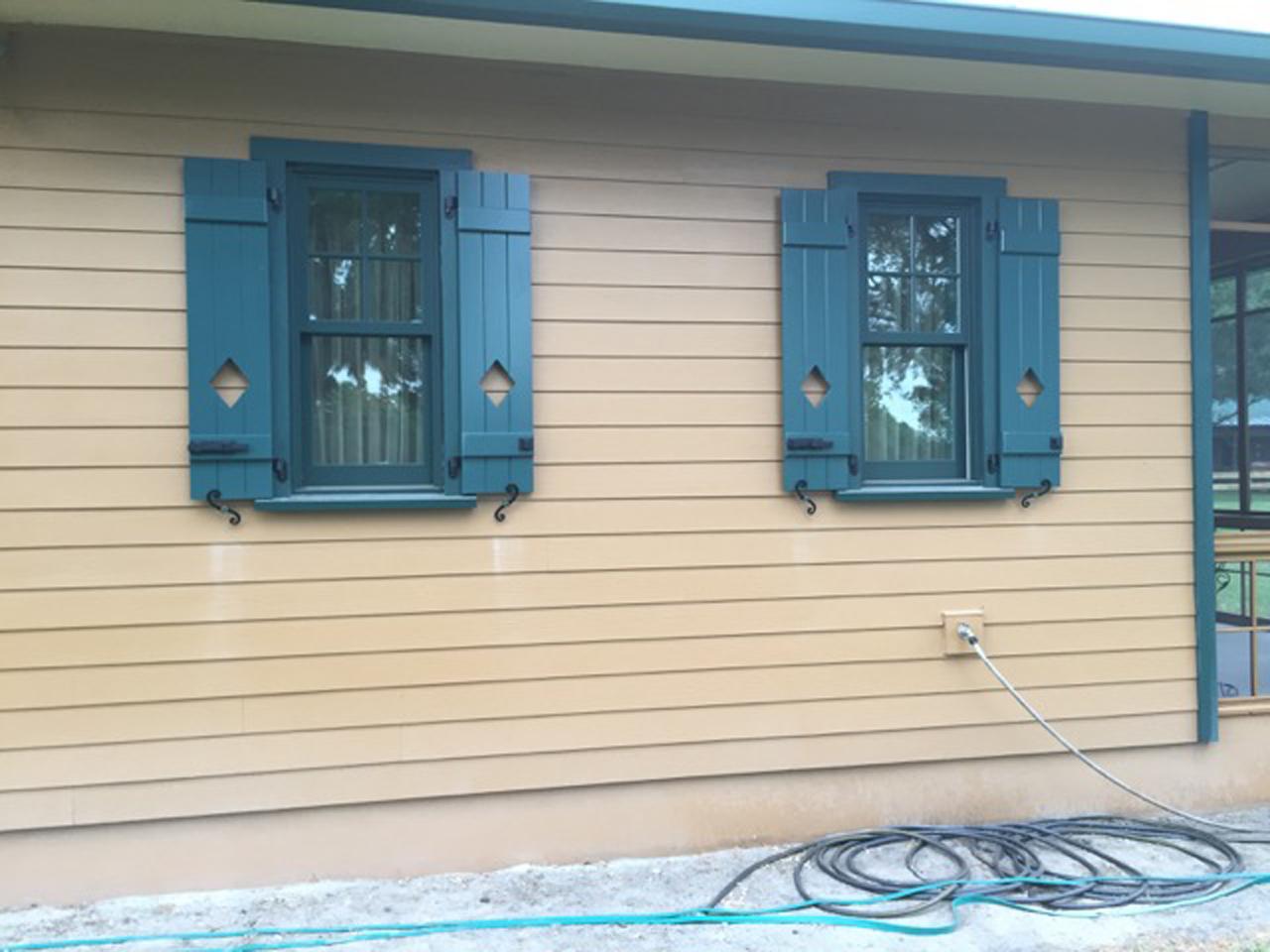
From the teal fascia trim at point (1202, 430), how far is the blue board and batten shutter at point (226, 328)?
3652mm

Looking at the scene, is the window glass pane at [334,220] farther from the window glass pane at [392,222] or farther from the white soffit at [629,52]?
the white soffit at [629,52]

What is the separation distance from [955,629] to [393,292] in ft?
8.19

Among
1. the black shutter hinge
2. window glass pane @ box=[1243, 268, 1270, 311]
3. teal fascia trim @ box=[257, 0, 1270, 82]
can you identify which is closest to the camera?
teal fascia trim @ box=[257, 0, 1270, 82]

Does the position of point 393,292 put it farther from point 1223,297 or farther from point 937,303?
point 1223,297

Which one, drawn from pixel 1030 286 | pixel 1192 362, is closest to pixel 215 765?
pixel 1030 286

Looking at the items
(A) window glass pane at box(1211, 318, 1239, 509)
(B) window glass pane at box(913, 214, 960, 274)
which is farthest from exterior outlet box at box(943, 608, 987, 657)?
(A) window glass pane at box(1211, 318, 1239, 509)

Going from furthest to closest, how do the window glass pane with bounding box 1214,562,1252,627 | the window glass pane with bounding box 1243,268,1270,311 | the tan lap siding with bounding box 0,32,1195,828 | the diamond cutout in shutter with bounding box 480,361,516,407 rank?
the window glass pane with bounding box 1243,268,1270,311 → the window glass pane with bounding box 1214,562,1252,627 → the diamond cutout in shutter with bounding box 480,361,516,407 → the tan lap siding with bounding box 0,32,1195,828

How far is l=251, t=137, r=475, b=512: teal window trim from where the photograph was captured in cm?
309

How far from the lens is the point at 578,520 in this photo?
3.30 m

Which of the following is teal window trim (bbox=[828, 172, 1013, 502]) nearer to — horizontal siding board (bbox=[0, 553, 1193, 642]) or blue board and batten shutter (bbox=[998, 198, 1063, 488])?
blue board and batten shutter (bbox=[998, 198, 1063, 488])

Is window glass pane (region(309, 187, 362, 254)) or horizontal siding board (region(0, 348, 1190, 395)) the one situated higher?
window glass pane (region(309, 187, 362, 254))

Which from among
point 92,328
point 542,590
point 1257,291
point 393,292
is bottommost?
point 542,590

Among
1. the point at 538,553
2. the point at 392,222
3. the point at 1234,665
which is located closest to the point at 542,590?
the point at 538,553

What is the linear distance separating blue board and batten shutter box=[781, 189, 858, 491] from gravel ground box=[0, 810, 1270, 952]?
151 cm
